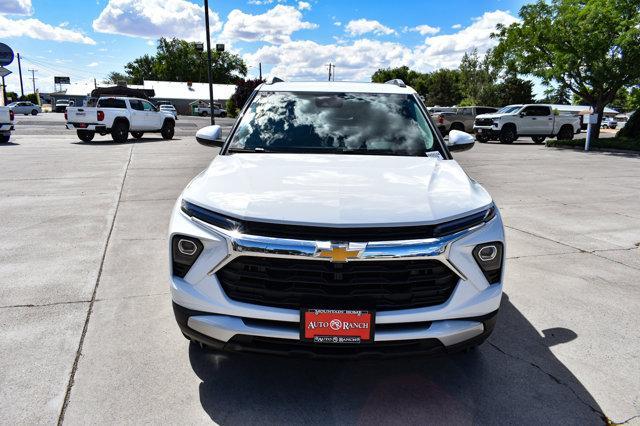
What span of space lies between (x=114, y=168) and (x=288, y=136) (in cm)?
929

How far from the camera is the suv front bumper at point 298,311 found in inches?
93.2

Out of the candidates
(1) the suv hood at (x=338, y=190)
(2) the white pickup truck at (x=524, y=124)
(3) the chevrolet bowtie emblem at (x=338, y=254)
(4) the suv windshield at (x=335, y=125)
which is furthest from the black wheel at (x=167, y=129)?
(3) the chevrolet bowtie emblem at (x=338, y=254)

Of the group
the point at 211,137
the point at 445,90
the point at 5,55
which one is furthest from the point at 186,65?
the point at 211,137

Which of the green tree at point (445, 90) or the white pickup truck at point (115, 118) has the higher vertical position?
the green tree at point (445, 90)

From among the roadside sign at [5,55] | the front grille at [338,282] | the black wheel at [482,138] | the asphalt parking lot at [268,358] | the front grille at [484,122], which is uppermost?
the roadside sign at [5,55]

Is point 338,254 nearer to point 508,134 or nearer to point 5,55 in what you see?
point 508,134

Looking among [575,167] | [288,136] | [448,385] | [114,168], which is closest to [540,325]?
[448,385]

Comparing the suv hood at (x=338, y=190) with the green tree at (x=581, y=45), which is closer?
the suv hood at (x=338, y=190)

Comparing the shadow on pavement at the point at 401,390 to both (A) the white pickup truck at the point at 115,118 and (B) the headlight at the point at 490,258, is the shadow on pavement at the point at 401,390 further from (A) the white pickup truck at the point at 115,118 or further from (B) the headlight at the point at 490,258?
(A) the white pickup truck at the point at 115,118

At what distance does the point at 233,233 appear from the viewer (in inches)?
95.6

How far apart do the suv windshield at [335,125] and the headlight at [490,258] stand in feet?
4.02

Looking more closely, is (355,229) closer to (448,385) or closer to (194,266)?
(194,266)

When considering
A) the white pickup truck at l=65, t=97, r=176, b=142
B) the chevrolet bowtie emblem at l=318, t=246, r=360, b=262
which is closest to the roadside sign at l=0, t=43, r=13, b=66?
the white pickup truck at l=65, t=97, r=176, b=142

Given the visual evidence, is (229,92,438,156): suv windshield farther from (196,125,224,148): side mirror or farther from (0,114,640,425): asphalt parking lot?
(0,114,640,425): asphalt parking lot
